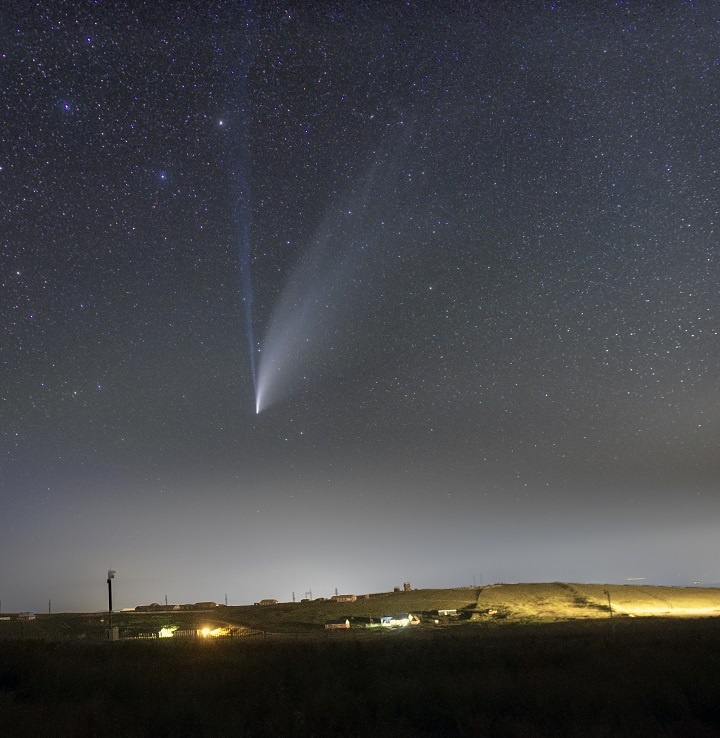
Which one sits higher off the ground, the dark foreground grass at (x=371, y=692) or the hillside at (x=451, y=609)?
the dark foreground grass at (x=371, y=692)

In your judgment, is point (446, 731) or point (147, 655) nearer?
point (446, 731)

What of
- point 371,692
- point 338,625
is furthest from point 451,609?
point 371,692

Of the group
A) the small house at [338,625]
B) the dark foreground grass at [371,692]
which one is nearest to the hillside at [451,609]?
the small house at [338,625]

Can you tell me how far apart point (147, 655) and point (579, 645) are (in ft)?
45.8

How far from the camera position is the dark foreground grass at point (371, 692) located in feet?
42.8

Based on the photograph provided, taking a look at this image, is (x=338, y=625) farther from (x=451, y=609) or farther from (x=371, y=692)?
(x=371, y=692)

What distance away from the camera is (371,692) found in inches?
629

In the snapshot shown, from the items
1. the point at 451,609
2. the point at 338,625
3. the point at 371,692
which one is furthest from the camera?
the point at 451,609

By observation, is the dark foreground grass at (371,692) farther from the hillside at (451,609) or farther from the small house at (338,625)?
the small house at (338,625)

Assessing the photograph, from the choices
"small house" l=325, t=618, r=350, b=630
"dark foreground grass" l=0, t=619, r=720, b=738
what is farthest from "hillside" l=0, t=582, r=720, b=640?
"dark foreground grass" l=0, t=619, r=720, b=738

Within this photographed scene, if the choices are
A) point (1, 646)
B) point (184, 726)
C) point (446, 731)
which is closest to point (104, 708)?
point (184, 726)

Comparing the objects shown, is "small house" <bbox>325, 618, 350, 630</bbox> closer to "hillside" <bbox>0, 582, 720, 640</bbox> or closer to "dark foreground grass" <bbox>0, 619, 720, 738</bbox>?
"hillside" <bbox>0, 582, 720, 640</bbox>

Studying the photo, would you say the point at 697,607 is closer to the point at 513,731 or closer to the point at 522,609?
the point at 522,609

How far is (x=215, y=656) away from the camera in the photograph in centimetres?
2192
